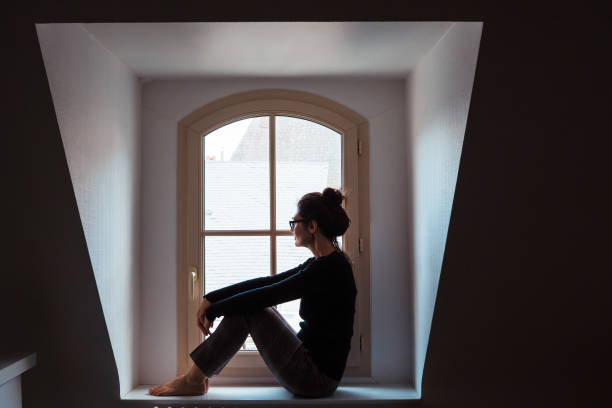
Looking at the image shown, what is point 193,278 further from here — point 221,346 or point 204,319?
point 221,346

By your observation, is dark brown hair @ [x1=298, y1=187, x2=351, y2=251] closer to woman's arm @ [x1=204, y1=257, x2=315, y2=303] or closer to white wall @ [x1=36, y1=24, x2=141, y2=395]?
woman's arm @ [x1=204, y1=257, x2=315, y2=303]

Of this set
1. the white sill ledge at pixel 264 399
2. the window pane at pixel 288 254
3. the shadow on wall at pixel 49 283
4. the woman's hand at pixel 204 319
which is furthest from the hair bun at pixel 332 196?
the shadow on wall at pixel 49 283

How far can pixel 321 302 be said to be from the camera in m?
2.45

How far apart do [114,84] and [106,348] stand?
1052 mm

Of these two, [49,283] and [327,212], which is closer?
[49,283]

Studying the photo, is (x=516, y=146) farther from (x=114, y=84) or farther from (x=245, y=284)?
(x=114, y=84)

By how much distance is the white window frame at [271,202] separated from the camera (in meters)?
2.82

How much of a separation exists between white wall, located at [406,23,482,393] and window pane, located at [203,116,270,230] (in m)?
0.69

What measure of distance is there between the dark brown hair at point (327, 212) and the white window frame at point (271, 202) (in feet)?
0.82

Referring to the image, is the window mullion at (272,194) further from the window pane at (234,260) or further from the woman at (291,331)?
the woman at (291,331)

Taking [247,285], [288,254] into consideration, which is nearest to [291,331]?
[247,285]

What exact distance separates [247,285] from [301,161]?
0.64m

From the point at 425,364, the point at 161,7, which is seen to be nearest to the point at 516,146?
the point at 425,364

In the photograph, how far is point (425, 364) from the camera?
246cm
